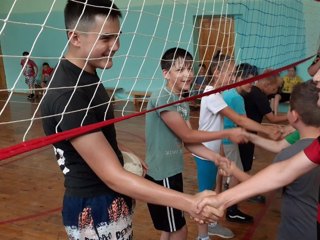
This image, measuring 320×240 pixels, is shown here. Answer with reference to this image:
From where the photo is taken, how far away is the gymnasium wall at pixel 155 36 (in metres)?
3.95

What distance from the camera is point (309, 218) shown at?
1321 millimetres

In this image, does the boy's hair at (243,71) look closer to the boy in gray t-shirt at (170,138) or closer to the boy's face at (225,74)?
the boy's face at (225,74)

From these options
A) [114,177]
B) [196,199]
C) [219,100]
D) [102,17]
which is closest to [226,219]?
[219,100]

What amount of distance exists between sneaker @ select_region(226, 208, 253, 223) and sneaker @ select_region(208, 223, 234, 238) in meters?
0.18

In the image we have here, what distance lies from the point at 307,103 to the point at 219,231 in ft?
4.13

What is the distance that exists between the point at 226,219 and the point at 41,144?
1.89 m

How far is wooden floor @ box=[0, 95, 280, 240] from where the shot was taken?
97.0 inches

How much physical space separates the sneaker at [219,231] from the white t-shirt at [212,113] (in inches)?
20.4

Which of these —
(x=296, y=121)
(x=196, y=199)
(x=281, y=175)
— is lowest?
(x=196, y=199)

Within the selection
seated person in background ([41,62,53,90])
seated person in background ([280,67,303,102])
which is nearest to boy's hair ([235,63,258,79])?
seated person in background ([280,67,303,102])

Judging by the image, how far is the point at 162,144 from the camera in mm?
1781

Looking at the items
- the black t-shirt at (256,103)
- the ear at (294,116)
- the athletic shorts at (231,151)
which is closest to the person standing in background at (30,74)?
the black t-shirt at (256,103)

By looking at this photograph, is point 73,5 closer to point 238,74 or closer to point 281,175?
point 281,175

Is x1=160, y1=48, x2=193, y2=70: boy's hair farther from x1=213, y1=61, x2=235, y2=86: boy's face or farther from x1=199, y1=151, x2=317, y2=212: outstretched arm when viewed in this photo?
x1=199, y1=151, x2=317, y2=212: outstretched arm
